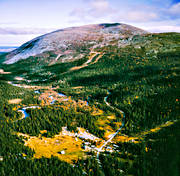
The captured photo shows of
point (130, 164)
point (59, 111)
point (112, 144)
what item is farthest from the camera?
point (59, 111)

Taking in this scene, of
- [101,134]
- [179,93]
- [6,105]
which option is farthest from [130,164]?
[6,105]

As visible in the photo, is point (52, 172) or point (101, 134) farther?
point (101, 134)

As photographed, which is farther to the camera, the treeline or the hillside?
the treeline

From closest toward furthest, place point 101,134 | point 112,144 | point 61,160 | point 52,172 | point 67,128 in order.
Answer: point 52,172, point 61,160, point 112,144, point 101,134, point 67,128

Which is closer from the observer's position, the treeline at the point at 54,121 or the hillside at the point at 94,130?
the hillside at the point at 94,130

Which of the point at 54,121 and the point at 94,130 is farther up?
the point at 54,121

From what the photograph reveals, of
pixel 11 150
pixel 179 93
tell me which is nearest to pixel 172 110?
pixel 179 93

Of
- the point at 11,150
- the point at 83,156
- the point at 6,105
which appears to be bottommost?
the point at 83,156

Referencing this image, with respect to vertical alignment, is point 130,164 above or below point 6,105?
below

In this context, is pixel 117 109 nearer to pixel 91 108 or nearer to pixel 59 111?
pixel 91 108

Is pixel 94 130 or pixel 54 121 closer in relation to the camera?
pixel 94 130
